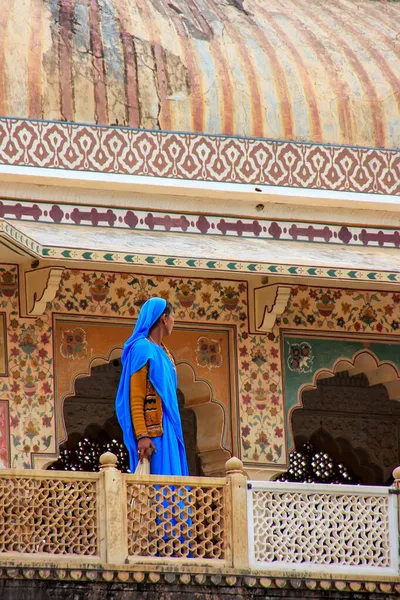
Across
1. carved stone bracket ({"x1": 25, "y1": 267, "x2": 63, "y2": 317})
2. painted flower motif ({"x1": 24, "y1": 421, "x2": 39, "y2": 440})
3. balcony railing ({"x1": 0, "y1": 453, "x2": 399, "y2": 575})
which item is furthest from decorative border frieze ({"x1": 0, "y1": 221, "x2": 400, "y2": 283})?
balcony railing ({"x1": 0, "y1": 453, "x2": 399, "y2": 575})

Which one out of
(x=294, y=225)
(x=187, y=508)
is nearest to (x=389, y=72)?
(x=294, y=225)

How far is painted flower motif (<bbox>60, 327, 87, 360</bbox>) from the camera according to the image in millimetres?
12445

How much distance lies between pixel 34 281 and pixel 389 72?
3098 millimetres

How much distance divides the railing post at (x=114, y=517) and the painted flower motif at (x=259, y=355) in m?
2.67

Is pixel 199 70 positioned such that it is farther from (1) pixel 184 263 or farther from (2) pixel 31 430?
(2) pixel 31 430

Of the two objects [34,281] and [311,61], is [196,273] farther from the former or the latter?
[311,61]

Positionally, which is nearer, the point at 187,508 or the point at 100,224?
the point at 187,508

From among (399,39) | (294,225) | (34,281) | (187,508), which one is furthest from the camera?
(399,39)

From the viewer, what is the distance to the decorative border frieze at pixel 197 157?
12633mm

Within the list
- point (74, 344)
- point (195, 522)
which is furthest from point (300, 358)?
point (195, 522)

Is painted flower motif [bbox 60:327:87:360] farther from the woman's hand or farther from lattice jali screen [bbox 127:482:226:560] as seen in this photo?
lattice jali screen [bbox 127:482:226:560]

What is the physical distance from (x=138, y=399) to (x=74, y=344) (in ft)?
5.97

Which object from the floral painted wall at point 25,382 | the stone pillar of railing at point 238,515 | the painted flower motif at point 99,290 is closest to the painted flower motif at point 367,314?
the painted flower motif at point 99,290

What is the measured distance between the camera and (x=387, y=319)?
1322cm
